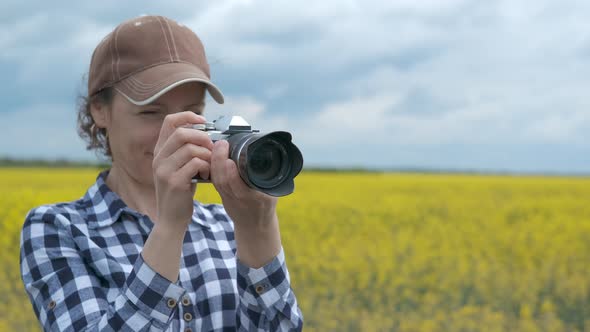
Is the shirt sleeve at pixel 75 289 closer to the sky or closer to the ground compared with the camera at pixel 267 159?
closer to the ground

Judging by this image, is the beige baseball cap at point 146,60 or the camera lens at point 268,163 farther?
the beige baseball cap at point 146,60

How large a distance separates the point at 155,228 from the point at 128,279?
101 millimetres

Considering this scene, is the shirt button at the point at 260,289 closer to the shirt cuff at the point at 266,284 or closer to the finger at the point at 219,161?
the shirt cuff at the point at 266,284

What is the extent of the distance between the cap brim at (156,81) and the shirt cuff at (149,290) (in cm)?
35

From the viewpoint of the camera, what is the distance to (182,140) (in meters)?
1.09

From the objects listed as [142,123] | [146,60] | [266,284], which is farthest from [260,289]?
[146,60]

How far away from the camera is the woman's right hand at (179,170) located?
108 cm

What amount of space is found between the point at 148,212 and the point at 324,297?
317cm

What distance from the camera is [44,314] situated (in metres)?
1.22

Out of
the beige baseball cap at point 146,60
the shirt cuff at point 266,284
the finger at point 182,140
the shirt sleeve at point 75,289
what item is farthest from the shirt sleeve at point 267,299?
the beige baseball cap at point 146,60

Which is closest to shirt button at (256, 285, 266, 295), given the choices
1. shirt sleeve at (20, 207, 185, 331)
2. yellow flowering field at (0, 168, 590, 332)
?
shirt sleeve at (20, 207, 185, 331)

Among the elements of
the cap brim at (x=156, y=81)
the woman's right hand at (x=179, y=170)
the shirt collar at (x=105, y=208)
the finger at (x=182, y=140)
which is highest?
the cap brim at (x=156, y=81)

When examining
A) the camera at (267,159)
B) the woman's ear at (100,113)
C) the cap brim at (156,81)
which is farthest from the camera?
the woman's ear at (100,113)

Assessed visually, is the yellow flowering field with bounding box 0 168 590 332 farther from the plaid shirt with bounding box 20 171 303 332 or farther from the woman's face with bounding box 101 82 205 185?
the woman's face with bounding box 101 82 205 185
